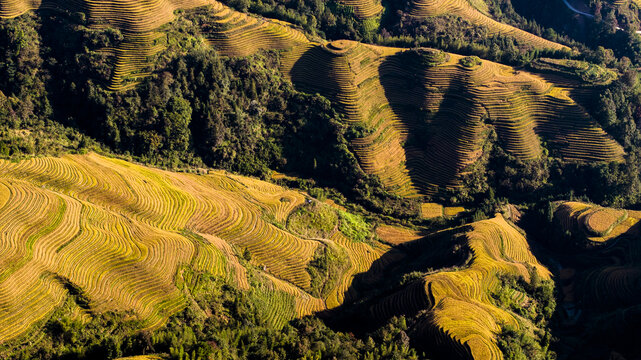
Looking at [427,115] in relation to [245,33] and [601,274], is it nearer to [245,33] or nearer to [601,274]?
[245,33]

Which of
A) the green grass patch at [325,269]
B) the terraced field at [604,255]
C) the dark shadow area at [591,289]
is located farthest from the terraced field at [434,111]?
the green grass patch at [325,269]

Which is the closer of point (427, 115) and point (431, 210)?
point (431, 210)

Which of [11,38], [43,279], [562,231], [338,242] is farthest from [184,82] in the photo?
[562,231]

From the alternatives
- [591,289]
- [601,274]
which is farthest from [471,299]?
[601,274]

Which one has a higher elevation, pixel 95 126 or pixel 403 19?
pixel 403 19

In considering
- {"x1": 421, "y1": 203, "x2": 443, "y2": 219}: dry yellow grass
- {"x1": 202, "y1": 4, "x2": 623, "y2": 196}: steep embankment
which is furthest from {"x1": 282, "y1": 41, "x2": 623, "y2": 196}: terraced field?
{"x1": 421, "y1": 203, "x2": 443, "y2": 219}: dry yellow grass

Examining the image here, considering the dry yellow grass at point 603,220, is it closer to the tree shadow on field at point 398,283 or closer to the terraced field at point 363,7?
the tree shadow on field at point 398,283

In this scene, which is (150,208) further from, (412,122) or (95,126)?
(412,122)
